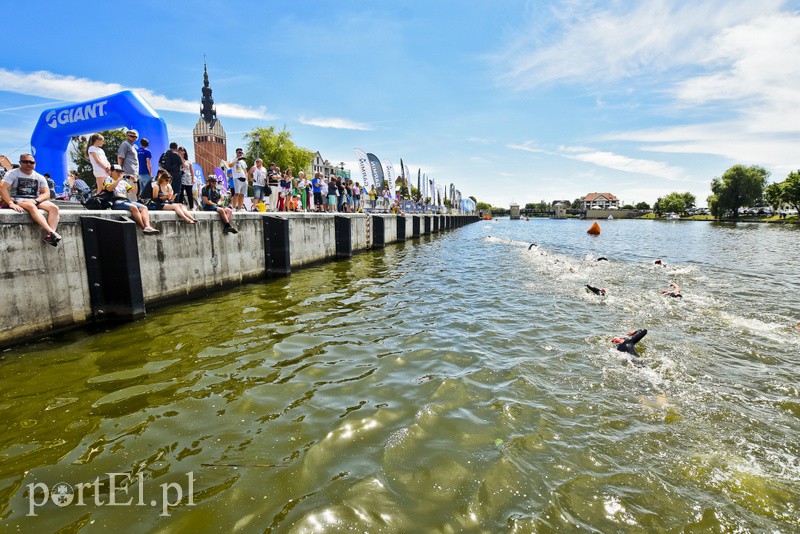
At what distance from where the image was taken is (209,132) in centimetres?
10288

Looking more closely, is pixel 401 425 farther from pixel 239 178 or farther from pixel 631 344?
pixel 239 178

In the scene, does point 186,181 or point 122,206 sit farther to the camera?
point 186,181

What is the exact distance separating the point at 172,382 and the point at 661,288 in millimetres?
13243

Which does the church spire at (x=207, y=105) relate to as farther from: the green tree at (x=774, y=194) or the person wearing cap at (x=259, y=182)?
the green tree at (x=774, y=194)

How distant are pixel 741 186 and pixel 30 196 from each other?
122362 millimetres

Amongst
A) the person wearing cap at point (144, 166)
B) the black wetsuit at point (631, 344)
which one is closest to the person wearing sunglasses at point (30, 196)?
the person wearing cap at point (144, 166)

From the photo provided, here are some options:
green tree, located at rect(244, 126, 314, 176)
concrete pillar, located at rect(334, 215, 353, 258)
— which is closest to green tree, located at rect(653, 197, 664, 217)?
green tree, located at rect(244, 126, 314, 176)

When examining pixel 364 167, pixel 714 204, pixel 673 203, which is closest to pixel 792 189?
pixel 714 204

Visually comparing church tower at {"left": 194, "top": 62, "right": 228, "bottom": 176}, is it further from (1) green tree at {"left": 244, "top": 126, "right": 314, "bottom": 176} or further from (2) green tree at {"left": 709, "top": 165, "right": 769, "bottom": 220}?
(2) green tree at {"left": 709, "top": 165, "right": 769, "bottom": 220}

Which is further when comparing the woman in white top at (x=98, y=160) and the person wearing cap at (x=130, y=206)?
the woman in white top at (x=98, y=160)

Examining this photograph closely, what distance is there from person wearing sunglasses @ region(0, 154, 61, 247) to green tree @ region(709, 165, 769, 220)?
12203 centimetres

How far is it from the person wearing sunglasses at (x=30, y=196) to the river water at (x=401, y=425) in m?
1.80

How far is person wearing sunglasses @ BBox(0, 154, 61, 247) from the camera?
233 inches

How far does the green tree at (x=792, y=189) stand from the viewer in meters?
77.9
